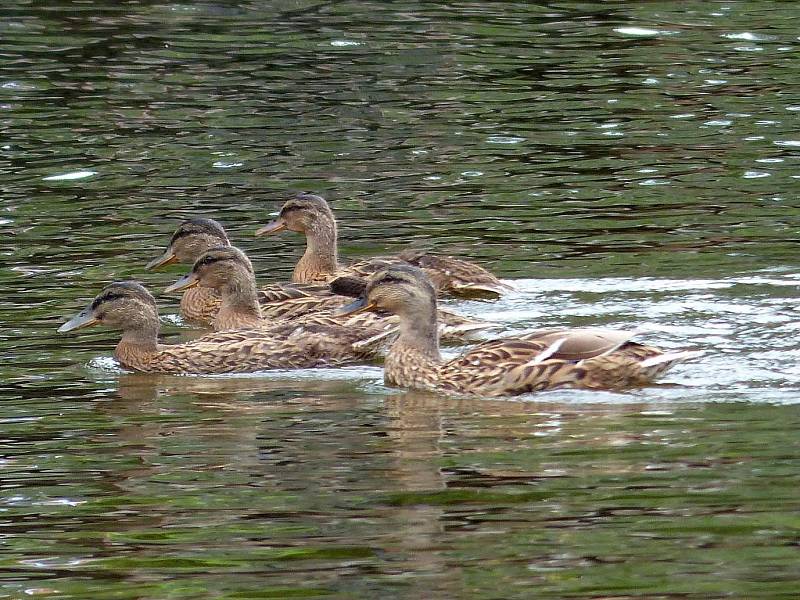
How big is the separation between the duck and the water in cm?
48

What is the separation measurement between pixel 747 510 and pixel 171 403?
14.3 feet

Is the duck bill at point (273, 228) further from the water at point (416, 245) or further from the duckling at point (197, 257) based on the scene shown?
the duckling at point (197, 257)

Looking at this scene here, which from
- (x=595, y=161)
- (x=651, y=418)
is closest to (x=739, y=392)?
(x=651, y=418)

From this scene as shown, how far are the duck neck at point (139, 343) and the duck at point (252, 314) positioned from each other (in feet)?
2.30

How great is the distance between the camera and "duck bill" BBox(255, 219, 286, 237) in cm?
1479

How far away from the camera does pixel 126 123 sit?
1934cm

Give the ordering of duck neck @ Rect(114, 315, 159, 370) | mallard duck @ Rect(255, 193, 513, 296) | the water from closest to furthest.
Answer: the water → duck neck @ Rect(114, 315, 159, 370) → mallard duck @ Rect(255, 193, 513, 296)

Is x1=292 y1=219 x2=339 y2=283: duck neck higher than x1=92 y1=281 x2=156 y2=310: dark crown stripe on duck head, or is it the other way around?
x1=92 y1=281 x2=156 y2=310: dark crown stripe on duck head

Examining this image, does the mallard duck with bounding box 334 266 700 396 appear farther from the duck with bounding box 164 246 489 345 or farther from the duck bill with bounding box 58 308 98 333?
the duck bill with bounding box 58 308 98 333

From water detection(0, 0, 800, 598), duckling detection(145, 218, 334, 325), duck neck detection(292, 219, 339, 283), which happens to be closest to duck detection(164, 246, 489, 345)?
duckling detection(145, 218, 334, 325)

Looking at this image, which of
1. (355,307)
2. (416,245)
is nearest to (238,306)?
(355,307)

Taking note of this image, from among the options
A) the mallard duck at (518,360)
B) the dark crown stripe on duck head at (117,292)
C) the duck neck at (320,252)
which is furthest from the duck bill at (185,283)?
the mallard duck at (518,360)

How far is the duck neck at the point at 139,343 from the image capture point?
40.2 feet

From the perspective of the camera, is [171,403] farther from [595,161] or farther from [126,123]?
[126,123]
